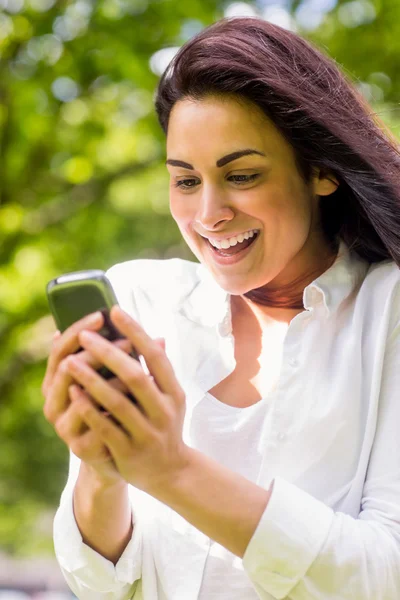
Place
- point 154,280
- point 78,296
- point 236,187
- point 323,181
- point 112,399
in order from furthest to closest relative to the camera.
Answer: point 154,280
point 323,181
point 236,187
point 78,296
point 112,399

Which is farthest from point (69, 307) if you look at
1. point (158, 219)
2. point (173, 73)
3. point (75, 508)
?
point (158, 219)

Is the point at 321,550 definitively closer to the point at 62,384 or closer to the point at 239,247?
the point at 62,384

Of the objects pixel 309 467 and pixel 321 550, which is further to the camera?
pixel 309 467

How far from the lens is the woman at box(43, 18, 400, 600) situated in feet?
5.03

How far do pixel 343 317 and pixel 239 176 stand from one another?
372 millimetres

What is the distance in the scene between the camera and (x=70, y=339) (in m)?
1.31

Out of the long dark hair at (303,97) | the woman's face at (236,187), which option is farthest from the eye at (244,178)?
the long dark hair at (303,97)

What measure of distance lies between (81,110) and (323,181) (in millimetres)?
3935

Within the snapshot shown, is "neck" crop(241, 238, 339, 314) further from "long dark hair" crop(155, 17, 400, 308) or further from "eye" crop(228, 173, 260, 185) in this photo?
"eye" crop(228, 173, 260, 185)

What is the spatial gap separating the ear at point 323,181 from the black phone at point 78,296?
692mm

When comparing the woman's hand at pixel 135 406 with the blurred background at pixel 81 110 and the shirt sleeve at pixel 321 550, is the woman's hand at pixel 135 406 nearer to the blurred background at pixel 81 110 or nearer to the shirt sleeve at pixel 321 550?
the shirt sleeve at pixel 321 550

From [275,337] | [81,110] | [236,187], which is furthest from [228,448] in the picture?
[81,110]

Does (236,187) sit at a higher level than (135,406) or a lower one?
higher

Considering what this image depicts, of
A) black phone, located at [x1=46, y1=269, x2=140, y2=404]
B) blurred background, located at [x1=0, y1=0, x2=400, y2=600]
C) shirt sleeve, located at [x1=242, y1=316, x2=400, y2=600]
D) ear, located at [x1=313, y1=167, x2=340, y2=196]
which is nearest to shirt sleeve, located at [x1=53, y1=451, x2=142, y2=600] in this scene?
shirt sleeve, located at [x1=242, y1=316, x2=400, y2=600]
